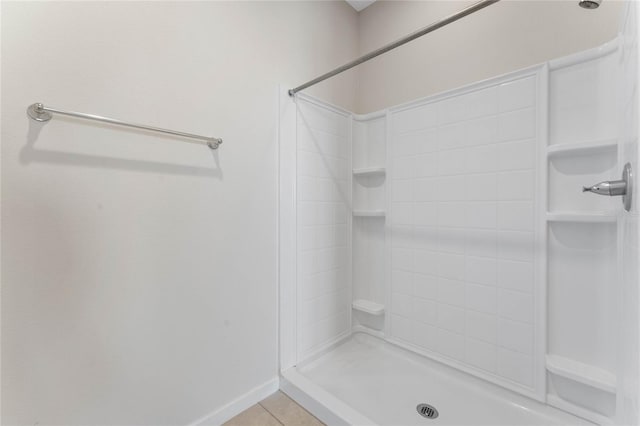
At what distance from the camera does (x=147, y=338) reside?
110 cm

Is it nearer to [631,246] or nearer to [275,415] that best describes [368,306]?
[275,415]

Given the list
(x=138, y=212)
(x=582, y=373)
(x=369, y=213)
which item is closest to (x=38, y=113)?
(x=138, y=212)

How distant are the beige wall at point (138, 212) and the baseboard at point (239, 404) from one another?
0.03 m

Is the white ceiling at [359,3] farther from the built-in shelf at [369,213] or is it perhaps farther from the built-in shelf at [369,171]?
the built-in shelf at [369,213]

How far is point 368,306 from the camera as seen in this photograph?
1.92 m

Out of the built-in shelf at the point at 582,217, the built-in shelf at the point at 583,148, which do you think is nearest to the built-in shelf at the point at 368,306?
the built-in shelf at the point at 582,217

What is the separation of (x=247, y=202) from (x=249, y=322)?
606 millimetres

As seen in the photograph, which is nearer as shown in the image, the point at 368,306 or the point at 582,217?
the point at 582,217

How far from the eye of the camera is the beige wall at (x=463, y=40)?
1242 mm

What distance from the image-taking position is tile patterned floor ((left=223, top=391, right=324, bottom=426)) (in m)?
1.31

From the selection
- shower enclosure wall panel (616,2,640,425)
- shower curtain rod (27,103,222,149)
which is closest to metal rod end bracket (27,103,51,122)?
shower curtain rod (27,103,222,149)

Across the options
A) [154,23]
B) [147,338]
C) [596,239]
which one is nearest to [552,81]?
[596,239]

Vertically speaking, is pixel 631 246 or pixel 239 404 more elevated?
pixel 631 246

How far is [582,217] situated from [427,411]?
1.11 meters
